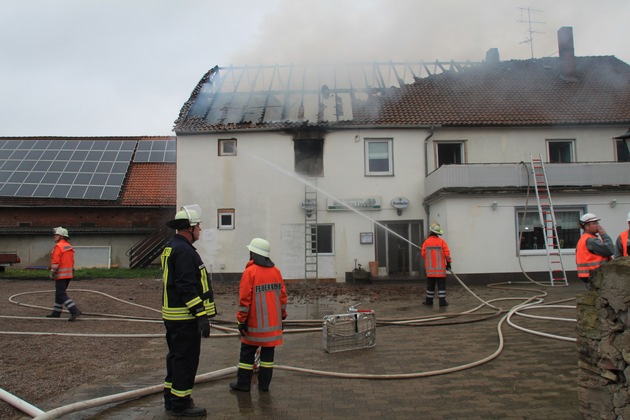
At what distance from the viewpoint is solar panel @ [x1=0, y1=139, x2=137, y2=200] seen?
21922 millimetres

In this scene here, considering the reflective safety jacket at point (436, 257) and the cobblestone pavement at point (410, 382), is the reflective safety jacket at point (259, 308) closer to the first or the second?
the cobblestone pavement at point (410, 382)

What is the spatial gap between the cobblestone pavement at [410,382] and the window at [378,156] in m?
10.4

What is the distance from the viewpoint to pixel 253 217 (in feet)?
56.4

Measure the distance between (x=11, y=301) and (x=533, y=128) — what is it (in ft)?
56.4

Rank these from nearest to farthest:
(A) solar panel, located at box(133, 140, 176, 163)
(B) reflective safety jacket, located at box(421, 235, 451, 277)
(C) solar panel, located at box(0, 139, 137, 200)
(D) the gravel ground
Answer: (D) the gravel ground < (B) reflective safety jacket, located at box(421, 235, 451, 277) < (C) solar panel, located at box(0, 139, 137, 200) < (A) solar panel, located at box(133, 140, 176, 163)

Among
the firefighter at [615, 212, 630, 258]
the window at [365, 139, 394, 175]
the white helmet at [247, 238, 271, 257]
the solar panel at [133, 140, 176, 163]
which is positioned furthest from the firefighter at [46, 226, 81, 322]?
the solar panel at [133, 140, 176, 163]

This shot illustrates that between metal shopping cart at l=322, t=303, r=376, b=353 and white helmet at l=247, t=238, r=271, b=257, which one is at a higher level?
white helmet at l=247, t=238, r=271, b=257

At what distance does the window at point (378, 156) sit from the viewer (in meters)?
17.4

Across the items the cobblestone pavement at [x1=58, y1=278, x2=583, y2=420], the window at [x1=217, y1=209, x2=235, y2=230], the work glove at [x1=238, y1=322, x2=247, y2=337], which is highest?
the window at [x1=217, y1=209, x2=235, y2=230]

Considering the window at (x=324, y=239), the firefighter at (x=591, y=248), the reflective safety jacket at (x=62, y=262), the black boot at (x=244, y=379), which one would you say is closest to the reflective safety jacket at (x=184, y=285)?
the black boot at (x=244, y=379)

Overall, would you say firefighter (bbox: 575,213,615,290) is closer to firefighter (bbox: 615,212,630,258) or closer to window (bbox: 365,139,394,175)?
firefighter (bbox: 615,212,630,258)

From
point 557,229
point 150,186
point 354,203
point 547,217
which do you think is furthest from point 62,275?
point 150,186

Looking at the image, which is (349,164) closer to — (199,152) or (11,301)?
(199,152)

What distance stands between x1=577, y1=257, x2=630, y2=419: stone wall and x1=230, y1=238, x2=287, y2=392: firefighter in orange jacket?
2.73m
